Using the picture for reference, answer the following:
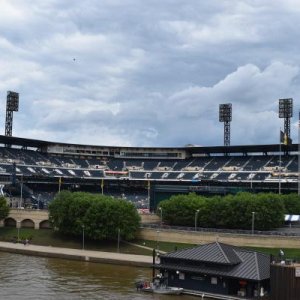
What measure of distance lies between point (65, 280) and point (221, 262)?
23.6 metres

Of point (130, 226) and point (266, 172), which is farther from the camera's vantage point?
point (266, 172)

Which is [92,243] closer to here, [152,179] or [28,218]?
[28,218]

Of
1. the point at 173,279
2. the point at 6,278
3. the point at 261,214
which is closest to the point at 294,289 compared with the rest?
the point at 173,279

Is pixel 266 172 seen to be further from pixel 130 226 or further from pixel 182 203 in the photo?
pixel 130 226

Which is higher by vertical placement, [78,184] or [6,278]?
[78,184]

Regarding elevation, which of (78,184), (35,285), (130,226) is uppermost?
(78,184)

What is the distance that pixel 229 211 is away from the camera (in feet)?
400

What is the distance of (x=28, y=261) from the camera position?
320ft

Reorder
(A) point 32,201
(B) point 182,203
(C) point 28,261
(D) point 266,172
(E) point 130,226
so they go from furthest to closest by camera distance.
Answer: (D) point 266,172 < (A) point 32,201 < (B) point 182,203 < (E) point 130,226 < (C) point 28,261

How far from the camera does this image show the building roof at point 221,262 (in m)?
67.2

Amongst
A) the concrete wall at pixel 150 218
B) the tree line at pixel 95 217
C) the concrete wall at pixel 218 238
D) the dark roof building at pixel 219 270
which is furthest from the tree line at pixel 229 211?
the dark roof building at pixel 219 270

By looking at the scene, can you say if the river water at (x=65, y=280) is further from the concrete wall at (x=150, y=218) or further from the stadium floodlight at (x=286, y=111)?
the stadium floodlight at (x=286, y=111)

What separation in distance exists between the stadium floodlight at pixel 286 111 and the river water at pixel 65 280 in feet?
381

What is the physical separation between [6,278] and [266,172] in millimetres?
118618
